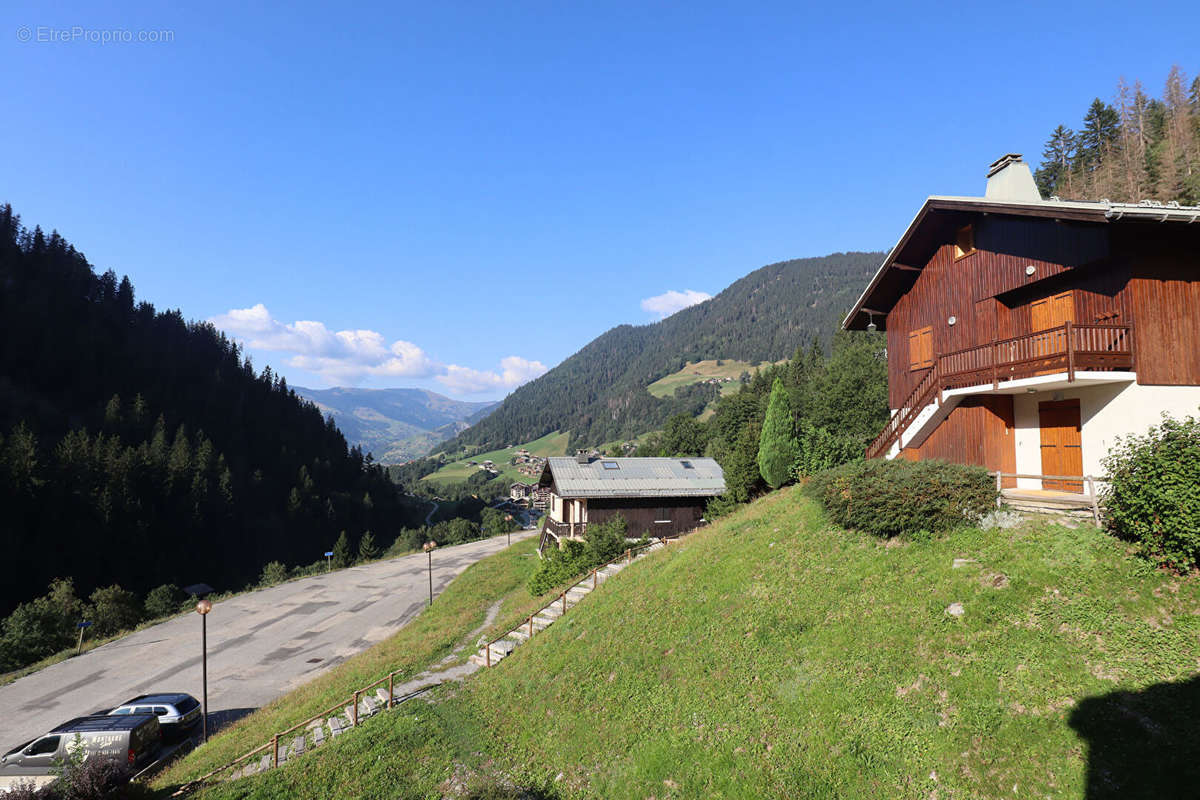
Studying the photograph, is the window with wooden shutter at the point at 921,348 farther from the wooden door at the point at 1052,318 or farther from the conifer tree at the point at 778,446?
the conifer tree at the point at 778,446

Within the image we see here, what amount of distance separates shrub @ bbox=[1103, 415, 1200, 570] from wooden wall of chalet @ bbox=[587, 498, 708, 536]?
82.9ft

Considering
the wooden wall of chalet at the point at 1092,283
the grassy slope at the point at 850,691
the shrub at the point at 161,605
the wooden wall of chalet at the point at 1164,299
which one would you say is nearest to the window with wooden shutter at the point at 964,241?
the wooden wall of chalet at the point at 1092,283

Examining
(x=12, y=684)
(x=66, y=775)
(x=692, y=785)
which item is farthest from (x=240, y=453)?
(x=692, y=785)

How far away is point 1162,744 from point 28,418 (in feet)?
476

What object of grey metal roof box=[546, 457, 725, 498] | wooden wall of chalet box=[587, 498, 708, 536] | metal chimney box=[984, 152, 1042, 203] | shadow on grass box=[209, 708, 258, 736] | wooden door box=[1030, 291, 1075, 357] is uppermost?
metal chimney box=[984, 152, 1042, 203]

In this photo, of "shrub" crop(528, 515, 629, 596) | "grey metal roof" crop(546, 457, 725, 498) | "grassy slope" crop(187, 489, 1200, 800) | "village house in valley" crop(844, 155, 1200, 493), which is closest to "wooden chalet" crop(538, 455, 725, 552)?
"grey metal roof" crop(546, 457, 725, 498)

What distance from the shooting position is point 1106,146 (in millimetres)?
76750

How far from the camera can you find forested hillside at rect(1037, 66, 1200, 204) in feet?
194

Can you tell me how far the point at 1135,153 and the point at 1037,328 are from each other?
276 feet

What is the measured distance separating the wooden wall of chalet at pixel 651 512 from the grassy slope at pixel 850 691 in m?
17.8

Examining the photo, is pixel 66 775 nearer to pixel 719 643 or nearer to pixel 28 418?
pixel 719 643

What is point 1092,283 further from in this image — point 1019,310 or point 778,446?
point 778,446

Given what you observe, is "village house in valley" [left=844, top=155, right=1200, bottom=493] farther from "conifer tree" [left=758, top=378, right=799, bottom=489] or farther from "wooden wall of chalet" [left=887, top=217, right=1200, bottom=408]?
"conifer tree" [left=758, top=378, right=799, bottom=489]

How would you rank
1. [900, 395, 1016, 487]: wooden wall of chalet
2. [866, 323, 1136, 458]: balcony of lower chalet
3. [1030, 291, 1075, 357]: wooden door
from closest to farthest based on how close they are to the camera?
1. [866, 323, 1136, 458]: balcony of lower chalet
2. [1030, 291, 1075, 357]: wooden door
3. [900, 395, 1016, 487]: wooden wall of chalet
